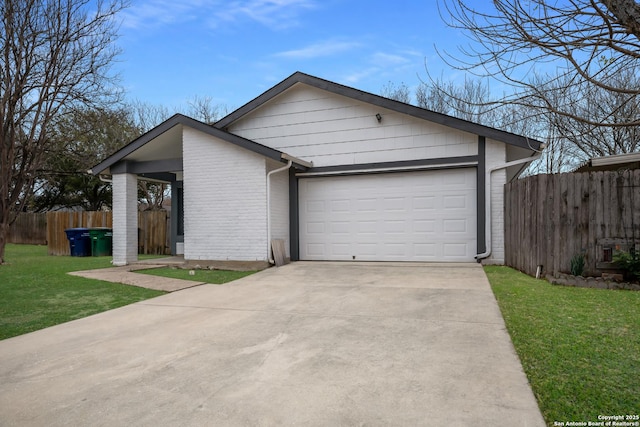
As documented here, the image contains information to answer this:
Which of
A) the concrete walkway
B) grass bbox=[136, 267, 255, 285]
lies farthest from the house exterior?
the concrete walkway

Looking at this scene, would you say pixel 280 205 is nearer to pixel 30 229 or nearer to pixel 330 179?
pixel 330 179

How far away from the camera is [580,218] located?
669 cm

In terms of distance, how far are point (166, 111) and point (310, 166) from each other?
1804 centimetres

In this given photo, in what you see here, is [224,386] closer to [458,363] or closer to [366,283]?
[458,363]

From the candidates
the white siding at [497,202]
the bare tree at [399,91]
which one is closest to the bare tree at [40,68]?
the white siding at [497,202]

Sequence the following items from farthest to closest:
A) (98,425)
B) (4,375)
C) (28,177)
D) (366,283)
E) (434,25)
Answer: (28,177) < (366,283) < (434,25) < (4,375) < (98,425)

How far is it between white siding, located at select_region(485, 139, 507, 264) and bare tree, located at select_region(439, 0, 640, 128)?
5.91m

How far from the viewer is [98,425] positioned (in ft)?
7.85

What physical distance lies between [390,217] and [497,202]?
103 inches

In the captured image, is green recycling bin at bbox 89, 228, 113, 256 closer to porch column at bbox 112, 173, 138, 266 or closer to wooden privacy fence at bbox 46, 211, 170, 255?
wooden privacy fence at bbox 46, 211, 170, 255

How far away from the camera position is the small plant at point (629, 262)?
6.15 metres

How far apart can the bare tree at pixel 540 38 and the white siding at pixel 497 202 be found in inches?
233

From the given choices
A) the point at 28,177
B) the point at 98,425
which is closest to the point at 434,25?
the point at 98,425

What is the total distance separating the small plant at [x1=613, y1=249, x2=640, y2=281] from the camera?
6148 millimetres
